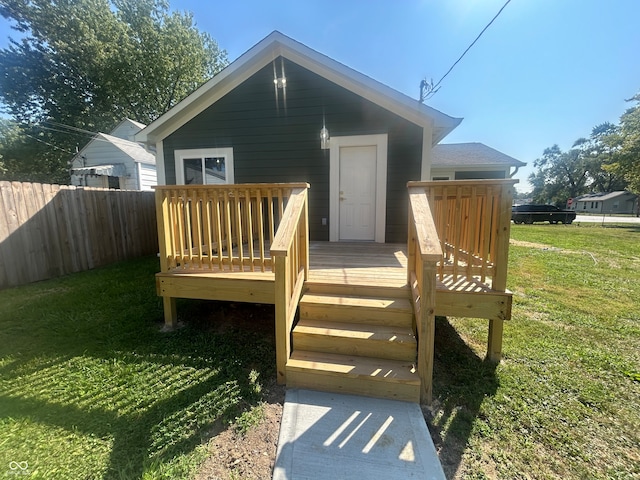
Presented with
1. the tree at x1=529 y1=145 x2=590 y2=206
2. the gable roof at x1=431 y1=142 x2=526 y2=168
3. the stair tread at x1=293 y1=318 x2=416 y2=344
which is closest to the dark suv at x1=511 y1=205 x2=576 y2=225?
the gable roof at x1=431 y1=142 x2=526 y2=168

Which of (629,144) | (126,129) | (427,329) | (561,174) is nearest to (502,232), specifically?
(427,329)

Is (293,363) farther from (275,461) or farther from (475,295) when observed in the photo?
(475,295)

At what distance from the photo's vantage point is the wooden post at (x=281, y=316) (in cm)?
238

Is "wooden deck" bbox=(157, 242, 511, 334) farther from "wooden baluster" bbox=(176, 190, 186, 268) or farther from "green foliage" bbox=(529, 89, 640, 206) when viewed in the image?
"green foliage" bbox=(529, 89, 640, 206)

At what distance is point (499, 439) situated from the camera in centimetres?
188

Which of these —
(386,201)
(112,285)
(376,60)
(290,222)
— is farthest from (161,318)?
(376,60)

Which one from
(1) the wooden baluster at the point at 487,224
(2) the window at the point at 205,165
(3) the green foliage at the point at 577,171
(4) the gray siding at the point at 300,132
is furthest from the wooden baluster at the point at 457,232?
(3) the green foliage at the point at 577,171

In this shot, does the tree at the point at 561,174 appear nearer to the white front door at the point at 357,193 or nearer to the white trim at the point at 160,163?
the white front door at the point at 357,193

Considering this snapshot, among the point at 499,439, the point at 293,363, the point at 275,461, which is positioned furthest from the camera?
the point at 293,363

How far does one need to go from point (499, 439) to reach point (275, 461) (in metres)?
1.47

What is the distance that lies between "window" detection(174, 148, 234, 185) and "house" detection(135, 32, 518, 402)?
0.03 m

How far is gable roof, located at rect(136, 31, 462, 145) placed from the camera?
5031 mm

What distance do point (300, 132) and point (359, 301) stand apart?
398 cm

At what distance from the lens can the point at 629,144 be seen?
18.3 metres
